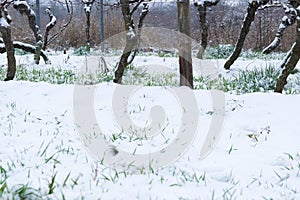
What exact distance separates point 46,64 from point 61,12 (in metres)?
10.1

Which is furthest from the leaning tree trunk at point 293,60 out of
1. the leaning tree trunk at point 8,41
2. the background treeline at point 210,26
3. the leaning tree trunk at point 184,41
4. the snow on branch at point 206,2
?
the background treeline at point 210,26

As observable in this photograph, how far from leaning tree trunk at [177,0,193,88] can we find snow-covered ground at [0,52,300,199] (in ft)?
1.76

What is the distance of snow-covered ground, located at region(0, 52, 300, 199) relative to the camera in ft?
7.14

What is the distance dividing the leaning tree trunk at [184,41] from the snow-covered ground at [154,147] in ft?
1.76

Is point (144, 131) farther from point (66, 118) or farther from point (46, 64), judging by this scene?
point (46, 64)

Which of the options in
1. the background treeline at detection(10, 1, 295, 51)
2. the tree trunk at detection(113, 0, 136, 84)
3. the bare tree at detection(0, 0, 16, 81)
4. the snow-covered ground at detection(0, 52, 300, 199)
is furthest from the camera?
the background treeline at detection(10, 1, 295, 51)

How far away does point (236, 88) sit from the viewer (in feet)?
20.8

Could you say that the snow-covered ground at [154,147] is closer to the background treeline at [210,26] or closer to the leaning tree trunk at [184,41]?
the leaning tree trunk at [184,41]

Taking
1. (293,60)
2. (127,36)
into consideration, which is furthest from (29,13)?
(293,60)

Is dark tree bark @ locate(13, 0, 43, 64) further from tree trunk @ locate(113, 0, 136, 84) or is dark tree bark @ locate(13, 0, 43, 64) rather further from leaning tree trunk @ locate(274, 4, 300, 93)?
leaning tree trunk @ locate(274, 4, 300, 93)

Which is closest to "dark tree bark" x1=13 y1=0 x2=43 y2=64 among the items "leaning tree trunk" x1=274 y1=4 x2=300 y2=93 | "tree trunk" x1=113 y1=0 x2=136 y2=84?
"tree trunk" x1=113 y1=0 x2=136 y2=84

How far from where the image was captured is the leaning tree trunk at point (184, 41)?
4703mm

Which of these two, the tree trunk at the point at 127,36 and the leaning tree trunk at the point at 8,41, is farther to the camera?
the tree trunk at the point at 127,36

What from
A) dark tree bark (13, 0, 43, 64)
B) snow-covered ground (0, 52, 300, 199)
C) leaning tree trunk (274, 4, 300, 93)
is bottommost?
snow-covered ground (0, 52, 300, 199)
